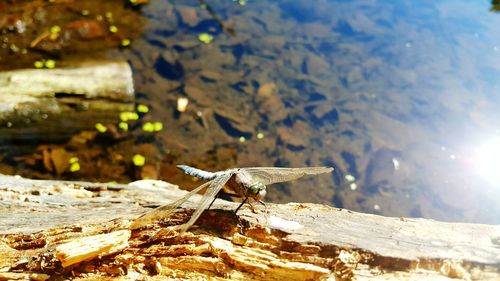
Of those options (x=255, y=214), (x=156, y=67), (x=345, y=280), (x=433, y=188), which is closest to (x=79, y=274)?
(x=255, y=214)

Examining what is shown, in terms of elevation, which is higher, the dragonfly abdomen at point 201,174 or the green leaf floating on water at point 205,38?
the dragonfly abdomen at point 201,174

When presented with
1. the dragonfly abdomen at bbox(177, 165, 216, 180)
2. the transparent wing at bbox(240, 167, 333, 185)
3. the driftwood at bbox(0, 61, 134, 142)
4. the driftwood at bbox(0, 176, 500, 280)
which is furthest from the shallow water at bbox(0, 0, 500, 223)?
the driftwood at bbox(0, 176, 500, 280)

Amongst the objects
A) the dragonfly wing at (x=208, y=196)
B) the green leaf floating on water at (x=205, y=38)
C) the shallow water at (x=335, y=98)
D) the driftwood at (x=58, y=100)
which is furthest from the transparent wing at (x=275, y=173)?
the green leaf floating on water at (x=205, y=38)

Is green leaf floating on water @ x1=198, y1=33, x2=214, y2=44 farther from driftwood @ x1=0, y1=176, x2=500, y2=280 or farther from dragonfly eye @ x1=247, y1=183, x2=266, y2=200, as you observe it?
dragonfly eye @ x1=247, y1=183, x2=266, y2=200

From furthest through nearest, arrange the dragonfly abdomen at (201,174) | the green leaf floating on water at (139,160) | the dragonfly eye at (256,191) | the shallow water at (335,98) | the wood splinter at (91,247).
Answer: the shallow water at (335,98) < the green leaf floating on water at (139,160) < the dragonfly abdomen at (201,174) < the dragonfly eye at (256,191) < the wood splinter at (91,247)

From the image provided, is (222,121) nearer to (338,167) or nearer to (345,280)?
(338,167)

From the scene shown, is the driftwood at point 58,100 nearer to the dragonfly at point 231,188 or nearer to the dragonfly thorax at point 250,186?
the dragonfly at point 231,188
